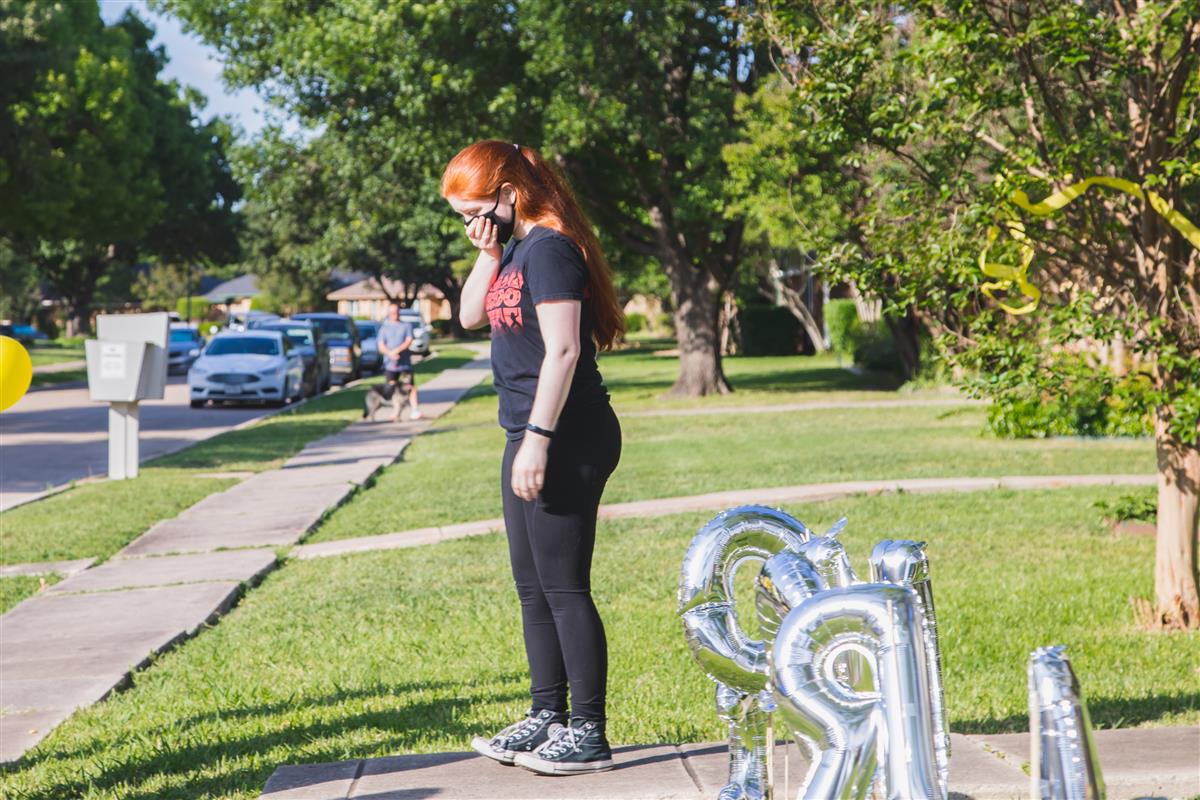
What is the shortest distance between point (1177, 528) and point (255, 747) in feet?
13.5

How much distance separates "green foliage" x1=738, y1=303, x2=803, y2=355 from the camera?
4969cm

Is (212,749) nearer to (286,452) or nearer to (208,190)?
(286,452)

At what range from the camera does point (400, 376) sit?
21.0 metres

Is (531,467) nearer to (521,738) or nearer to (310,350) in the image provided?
(521,738)

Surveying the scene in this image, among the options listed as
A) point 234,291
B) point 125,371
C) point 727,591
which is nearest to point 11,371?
point 727,591

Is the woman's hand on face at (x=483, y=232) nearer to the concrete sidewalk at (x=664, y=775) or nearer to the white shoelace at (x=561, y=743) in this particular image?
the white shoelace at (x=561, y=743)

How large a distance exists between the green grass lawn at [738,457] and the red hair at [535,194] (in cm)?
625

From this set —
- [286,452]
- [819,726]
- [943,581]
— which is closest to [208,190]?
[286,452]

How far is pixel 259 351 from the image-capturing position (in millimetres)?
26641

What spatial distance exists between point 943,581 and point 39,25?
32.2 meters

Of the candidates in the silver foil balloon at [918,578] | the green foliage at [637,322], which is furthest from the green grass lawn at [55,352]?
the silver foil balloon at [918,578]

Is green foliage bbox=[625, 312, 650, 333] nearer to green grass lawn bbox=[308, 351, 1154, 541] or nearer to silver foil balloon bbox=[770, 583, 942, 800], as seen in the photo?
green grass lawn bbox=[308, 351, 1154, 541]

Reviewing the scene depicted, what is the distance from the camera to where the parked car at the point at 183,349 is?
42447 mm

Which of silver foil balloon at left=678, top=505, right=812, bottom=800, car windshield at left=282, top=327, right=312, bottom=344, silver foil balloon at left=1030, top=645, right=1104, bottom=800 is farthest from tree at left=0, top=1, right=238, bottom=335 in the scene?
silver foil balloon at left=1030, top=645, right=1104, bottom=800
